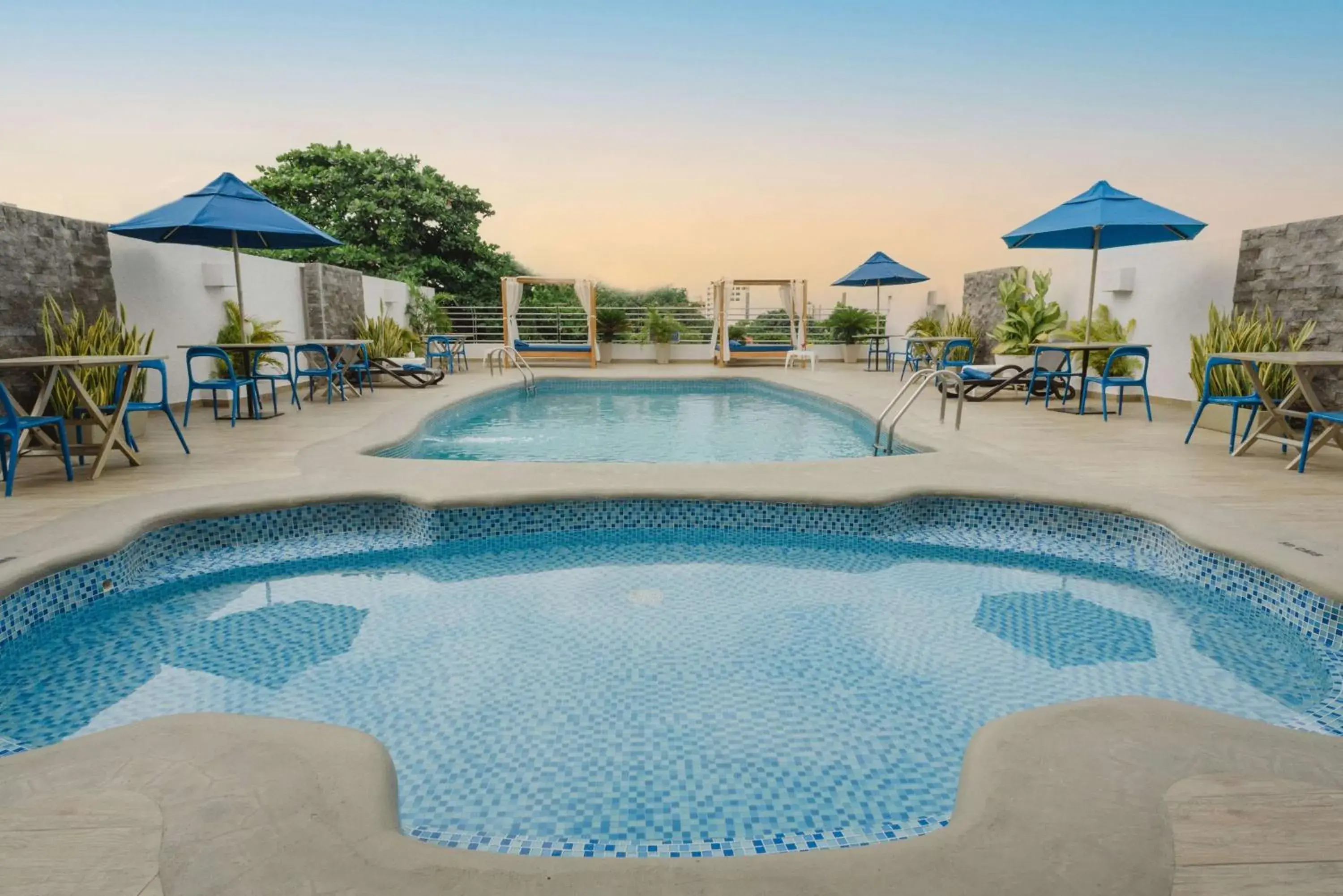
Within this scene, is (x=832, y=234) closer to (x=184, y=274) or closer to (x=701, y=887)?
(x=184, y=274)

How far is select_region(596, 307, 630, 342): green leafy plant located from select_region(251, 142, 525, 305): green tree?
897cm

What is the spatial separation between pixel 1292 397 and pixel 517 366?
1089cm

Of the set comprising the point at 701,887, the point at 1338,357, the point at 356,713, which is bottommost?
the point at 356,713

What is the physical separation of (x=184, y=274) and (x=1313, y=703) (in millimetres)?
9290

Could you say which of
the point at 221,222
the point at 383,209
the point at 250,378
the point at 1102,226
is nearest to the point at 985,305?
the point at 1102,226

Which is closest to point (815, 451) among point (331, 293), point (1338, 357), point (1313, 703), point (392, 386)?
point (1338, 357)

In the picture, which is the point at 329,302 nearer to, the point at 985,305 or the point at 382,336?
the point at 382,336

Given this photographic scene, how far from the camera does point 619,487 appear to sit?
4.22 metres

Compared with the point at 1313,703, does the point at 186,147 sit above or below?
above

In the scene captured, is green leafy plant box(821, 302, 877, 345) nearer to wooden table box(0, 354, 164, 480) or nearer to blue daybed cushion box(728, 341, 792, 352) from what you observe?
blue daybed cushion box(728, 341, 792, 352)

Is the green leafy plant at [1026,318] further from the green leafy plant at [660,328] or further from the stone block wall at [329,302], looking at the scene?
the stone block wall at [329,302]

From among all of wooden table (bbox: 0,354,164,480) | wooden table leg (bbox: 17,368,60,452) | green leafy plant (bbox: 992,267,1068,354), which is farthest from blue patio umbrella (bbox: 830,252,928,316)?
wooden table leg (bbox: 17,368,60,452)

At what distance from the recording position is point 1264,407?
204 inches

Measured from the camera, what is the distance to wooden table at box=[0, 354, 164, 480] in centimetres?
413
